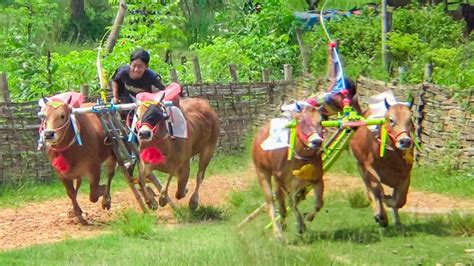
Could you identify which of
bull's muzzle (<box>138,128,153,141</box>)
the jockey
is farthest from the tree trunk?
the jockey

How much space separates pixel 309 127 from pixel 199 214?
2749mm

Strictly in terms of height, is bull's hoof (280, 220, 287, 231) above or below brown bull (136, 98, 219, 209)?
below

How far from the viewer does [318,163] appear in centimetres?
994

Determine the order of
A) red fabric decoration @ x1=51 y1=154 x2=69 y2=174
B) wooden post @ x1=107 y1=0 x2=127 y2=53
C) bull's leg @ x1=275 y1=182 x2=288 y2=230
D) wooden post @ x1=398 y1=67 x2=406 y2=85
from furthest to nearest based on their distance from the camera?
wooden post @ x1=107 y1=0 x2=127 y2=53 < wooden post @ x1=398 y1=67 x2=406 y2=85 < red fabric decoration @ x1=51 y1=154 x2=69 y2=174 < bull's leg @ x1=275 y1=182 x2=288 y2=230

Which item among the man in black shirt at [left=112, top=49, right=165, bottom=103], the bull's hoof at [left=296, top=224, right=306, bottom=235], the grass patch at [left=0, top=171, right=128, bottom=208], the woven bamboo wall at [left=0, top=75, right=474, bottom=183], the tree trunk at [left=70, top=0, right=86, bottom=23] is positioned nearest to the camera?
the bull's hoof at [left=296, top=224, right=306, bottom=235]

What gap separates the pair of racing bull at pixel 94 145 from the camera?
11.4 meters

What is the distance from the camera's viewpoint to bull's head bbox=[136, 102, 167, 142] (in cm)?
1119

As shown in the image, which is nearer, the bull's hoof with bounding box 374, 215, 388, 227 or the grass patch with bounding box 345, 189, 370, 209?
the bull's hoof with bounding box 374, 215, 388, 227

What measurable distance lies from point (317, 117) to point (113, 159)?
12.1 feet

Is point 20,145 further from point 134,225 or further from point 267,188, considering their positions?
point 267,188

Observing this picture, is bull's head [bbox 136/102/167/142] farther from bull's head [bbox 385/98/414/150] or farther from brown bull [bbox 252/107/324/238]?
bull's head [bbox 385/98/414/150]

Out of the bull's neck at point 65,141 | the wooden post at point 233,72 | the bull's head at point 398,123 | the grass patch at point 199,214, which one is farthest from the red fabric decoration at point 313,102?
the wooden post at point 233,72

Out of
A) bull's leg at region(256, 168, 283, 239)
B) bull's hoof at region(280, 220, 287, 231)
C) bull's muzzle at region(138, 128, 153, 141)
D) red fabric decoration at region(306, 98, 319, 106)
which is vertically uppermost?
red fabric decoration at region(306, 98, 319, 106)

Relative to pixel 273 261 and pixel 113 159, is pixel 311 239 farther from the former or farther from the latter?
pixel 113 159
